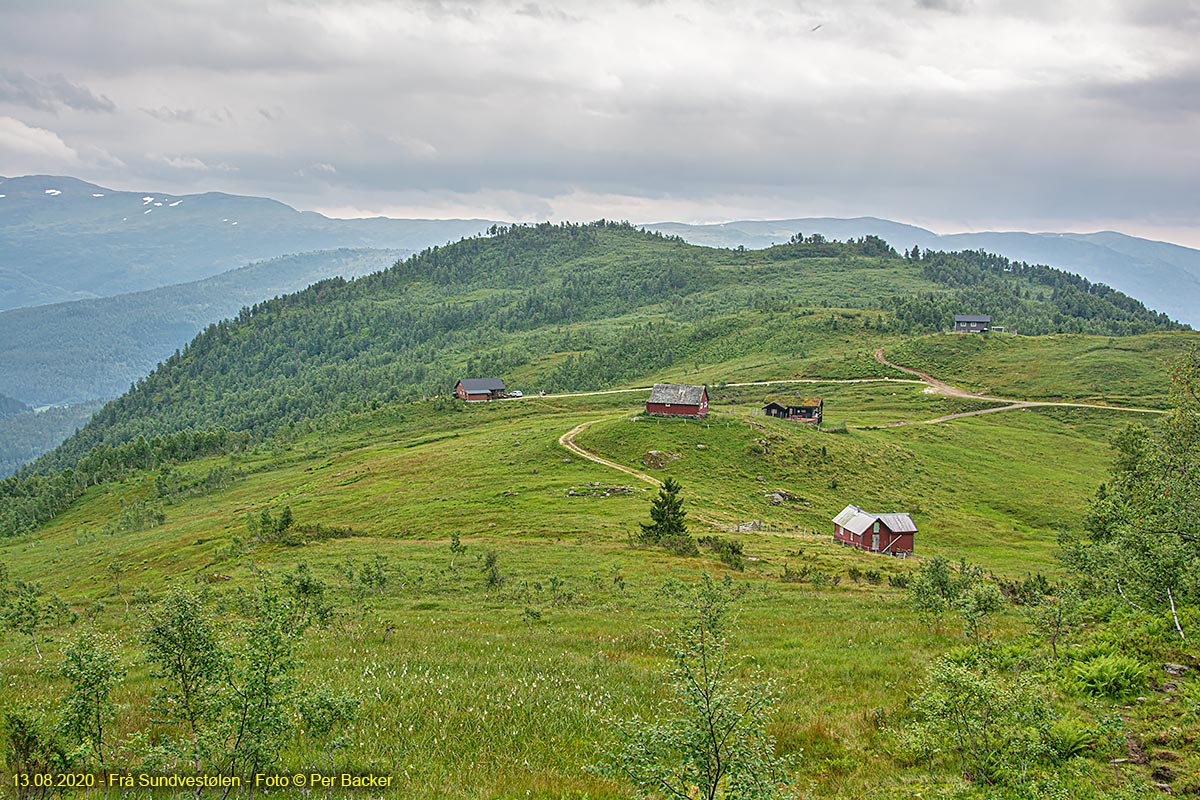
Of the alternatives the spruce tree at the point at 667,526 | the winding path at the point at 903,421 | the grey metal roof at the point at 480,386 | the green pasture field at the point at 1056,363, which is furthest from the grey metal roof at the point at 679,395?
the green pasture field at the point at 1056,363

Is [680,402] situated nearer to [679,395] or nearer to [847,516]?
[679,395]

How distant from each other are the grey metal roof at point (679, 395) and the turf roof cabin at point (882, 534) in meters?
35.9

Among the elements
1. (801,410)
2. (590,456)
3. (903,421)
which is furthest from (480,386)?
(903,421)

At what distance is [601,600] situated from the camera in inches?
1208

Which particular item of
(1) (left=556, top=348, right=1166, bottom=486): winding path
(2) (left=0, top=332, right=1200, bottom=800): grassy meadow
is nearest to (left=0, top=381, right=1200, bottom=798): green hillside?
(2) (left=0, top=332, right=1200, bottom=800): grassy meadow

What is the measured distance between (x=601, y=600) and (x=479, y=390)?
11988cm

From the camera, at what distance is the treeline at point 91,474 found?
11269 cm

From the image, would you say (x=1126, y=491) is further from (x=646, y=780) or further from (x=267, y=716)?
(x=267, y=716)

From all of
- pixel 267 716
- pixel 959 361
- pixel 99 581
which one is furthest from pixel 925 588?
pixel 959 361

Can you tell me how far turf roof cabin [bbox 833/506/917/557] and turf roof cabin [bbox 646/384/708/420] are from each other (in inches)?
1391

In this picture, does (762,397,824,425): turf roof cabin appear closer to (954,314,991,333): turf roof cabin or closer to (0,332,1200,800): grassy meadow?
(0,332,1200,800): grassy meadow

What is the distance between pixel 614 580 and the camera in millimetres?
35344

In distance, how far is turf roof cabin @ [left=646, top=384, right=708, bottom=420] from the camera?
304 feet

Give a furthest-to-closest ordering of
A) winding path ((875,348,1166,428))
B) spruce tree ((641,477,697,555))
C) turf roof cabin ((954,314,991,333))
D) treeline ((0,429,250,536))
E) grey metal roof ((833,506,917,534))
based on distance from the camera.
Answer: turf roof cabin ((954,314,991,333))
treeline ((0,429,250,536))
winding path ((875,348,1166,428))
grey metal roof ((833,506,917,534))
spruce tree ((641,477,697,555))
